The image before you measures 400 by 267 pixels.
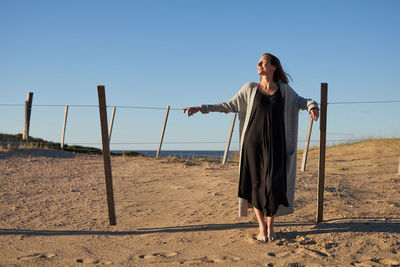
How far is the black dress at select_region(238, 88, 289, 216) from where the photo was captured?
391 cm

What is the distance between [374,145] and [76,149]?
10022 mm

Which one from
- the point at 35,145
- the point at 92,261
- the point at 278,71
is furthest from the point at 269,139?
the point at 35,145

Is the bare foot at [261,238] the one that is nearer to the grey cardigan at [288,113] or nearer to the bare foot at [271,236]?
the bare foot at [271,236]

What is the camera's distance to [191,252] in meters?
3.87

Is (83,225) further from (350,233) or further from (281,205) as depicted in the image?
(350,233)

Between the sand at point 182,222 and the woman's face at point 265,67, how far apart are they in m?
1.70

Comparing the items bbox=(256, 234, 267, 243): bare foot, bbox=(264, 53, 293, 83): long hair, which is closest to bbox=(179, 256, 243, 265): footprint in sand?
bbox=(256, 234, 267, 243): bare foot

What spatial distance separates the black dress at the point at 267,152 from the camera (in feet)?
12.8

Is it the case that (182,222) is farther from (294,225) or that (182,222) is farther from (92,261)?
(92,261)

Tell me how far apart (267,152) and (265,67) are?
834 millimetres

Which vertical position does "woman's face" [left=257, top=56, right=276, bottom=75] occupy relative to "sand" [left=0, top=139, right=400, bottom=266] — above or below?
above

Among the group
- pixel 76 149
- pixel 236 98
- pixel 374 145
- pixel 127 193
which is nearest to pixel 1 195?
pixel 127 193

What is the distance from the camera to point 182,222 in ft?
16.1

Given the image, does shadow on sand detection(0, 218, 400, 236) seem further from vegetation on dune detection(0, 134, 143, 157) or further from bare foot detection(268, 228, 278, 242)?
vegetation on dune detection(0, 134, 143, 157)
